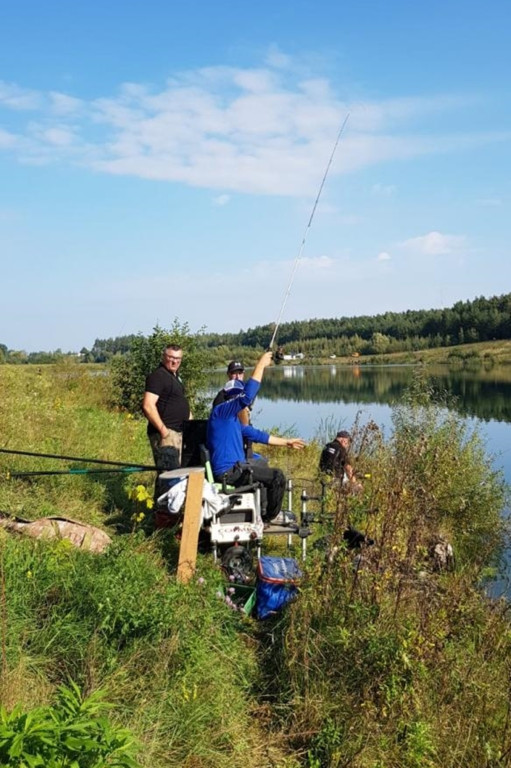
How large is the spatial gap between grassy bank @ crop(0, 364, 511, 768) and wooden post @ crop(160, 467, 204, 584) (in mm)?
174

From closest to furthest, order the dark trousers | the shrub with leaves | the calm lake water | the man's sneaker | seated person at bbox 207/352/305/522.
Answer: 1. the dark trousers
2. seated person at bbox 207/352/305/522
3. the man's sneaker
4. the shrub with leaves
5. the calm lake water

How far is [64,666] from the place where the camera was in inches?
134

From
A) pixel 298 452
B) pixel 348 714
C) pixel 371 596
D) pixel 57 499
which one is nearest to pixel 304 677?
pixel 348 714

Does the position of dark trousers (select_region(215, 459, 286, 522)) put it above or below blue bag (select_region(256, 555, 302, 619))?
above

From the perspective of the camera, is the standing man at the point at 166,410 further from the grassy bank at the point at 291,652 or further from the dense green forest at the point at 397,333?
the dense green forest at the point at 397,333

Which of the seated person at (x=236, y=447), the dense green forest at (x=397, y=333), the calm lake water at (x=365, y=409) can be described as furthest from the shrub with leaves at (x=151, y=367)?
the dense green forest at (x=397, y=333)

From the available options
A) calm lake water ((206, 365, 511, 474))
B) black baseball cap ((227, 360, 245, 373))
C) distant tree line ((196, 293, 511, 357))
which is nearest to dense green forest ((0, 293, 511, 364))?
distant tree line ((196, 293, 511, 357))

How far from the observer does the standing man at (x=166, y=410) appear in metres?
6.58

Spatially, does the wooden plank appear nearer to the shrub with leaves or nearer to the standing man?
the standing man

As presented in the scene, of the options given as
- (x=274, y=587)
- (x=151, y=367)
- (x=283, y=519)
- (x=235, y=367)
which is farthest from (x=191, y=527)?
(x=151, y=367)

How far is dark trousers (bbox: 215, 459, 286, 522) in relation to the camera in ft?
18.0

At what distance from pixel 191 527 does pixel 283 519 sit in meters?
1.51

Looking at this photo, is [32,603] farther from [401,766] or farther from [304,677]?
[401,766]

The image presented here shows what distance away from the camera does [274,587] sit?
14.7ft
